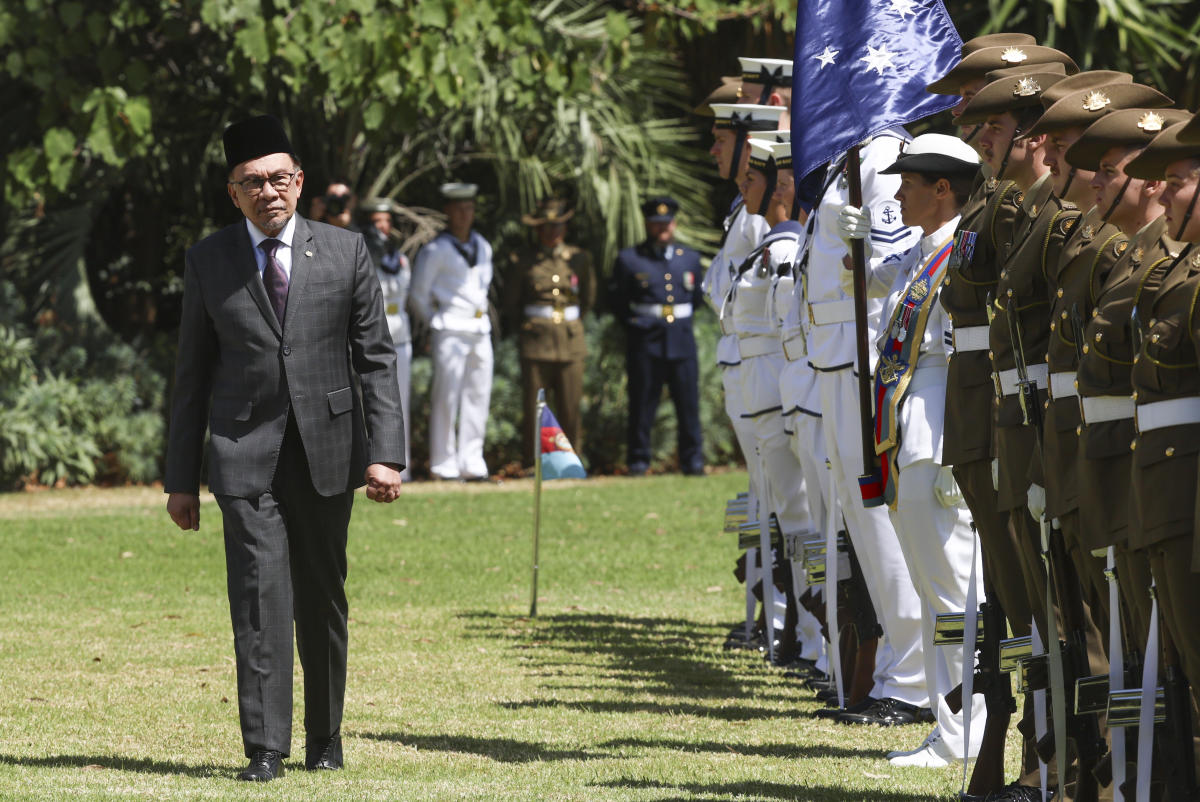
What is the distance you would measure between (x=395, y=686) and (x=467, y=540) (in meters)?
5.53

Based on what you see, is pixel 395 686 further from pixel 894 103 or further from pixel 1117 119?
pixel 1117 119

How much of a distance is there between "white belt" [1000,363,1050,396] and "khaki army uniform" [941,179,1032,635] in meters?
0.23

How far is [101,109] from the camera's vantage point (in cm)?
1623

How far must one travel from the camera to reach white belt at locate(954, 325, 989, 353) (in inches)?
237

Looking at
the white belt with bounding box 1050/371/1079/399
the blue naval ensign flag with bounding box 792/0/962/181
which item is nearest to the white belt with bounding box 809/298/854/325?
the blue naval ensign flag with bounding box 792/0/962/181

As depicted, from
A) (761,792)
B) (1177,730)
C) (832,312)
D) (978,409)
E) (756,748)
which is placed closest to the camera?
(1177,730)

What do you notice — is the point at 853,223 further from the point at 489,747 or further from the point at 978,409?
the point at 489,747

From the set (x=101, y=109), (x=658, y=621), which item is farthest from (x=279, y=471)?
(x=101, y=109)

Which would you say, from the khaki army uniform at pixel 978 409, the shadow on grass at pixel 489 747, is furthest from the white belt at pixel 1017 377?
the shadow on grass at pixel 489 747

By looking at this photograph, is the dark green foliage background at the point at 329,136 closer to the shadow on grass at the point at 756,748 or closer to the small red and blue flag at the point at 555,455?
the small red and blue flag at the point at 555,455

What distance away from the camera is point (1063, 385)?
17.1 ft

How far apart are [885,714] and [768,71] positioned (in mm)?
3682

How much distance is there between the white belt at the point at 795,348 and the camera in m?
8.53

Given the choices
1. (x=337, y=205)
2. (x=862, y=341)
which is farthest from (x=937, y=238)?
(x=337, y=205)
